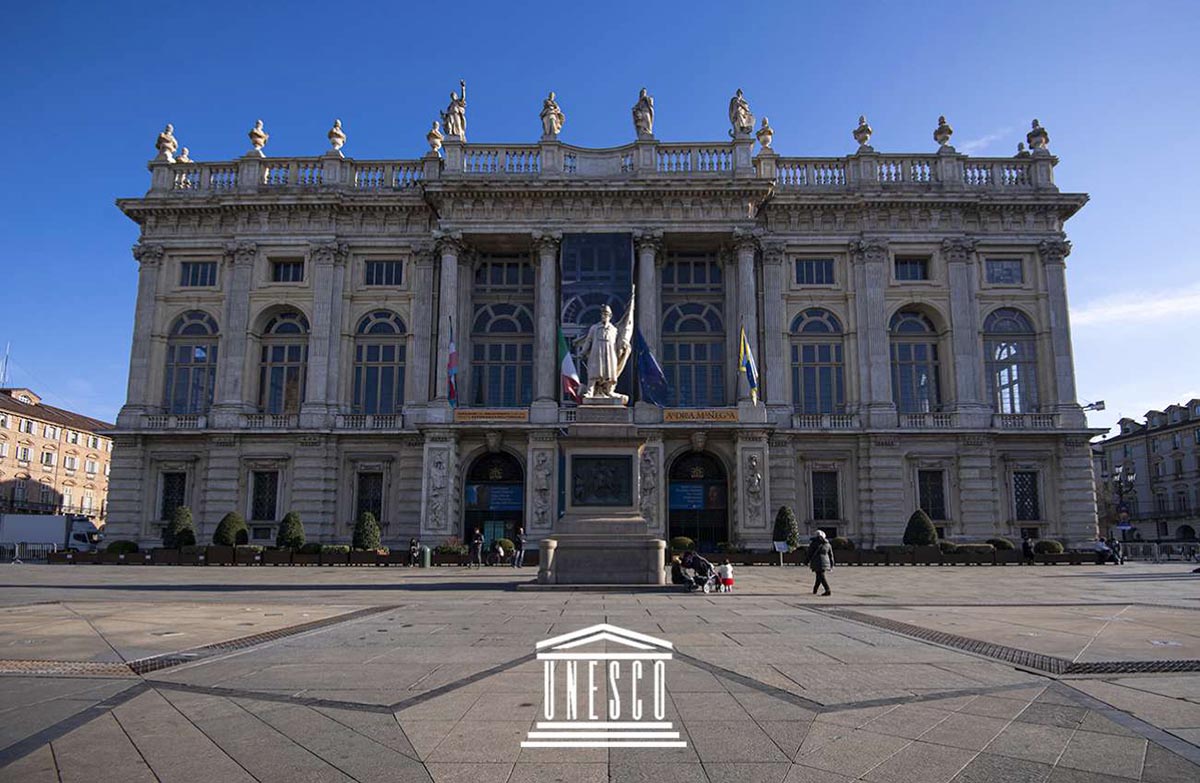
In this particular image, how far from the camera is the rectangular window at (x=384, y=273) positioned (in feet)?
136

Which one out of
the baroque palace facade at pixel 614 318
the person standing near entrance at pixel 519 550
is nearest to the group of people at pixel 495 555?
the person standing near entrance at pixel 519 550

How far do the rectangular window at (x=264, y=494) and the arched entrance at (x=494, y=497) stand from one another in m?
9.50

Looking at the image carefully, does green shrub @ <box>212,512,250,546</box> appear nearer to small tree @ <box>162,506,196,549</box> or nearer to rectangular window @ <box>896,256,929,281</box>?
small tree @ <box>162,506,196,549</box>

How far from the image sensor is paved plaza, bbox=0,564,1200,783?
16.5ft

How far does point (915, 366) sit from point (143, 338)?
130 feet

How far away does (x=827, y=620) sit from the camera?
1282 centimetres

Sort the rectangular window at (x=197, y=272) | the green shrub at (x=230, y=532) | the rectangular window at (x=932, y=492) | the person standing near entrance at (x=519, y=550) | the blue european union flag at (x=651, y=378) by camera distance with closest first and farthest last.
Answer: the person standing near entrance at (x=519, y=550), the green shrub at (x=230, y=532), the blue european union flag at (x=651, y=378), the rectangular window at (x=932, y=492), the rectangular window at (x=197, y=272)

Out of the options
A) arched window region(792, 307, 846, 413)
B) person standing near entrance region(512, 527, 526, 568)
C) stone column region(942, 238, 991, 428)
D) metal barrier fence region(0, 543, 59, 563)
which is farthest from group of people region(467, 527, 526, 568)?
stone column region(942, 238, 991, 428)

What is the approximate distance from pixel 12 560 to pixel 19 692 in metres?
39.6

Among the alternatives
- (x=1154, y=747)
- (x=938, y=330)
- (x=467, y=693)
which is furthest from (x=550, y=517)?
(x=1154, y=747)

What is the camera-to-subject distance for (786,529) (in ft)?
116

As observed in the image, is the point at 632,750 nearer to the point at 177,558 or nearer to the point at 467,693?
the point at 467,693

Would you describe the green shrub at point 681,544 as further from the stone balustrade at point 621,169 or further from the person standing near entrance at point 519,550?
the stone balustrade at point 621,169

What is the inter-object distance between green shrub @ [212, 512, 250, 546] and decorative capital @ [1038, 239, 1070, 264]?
135 ft
